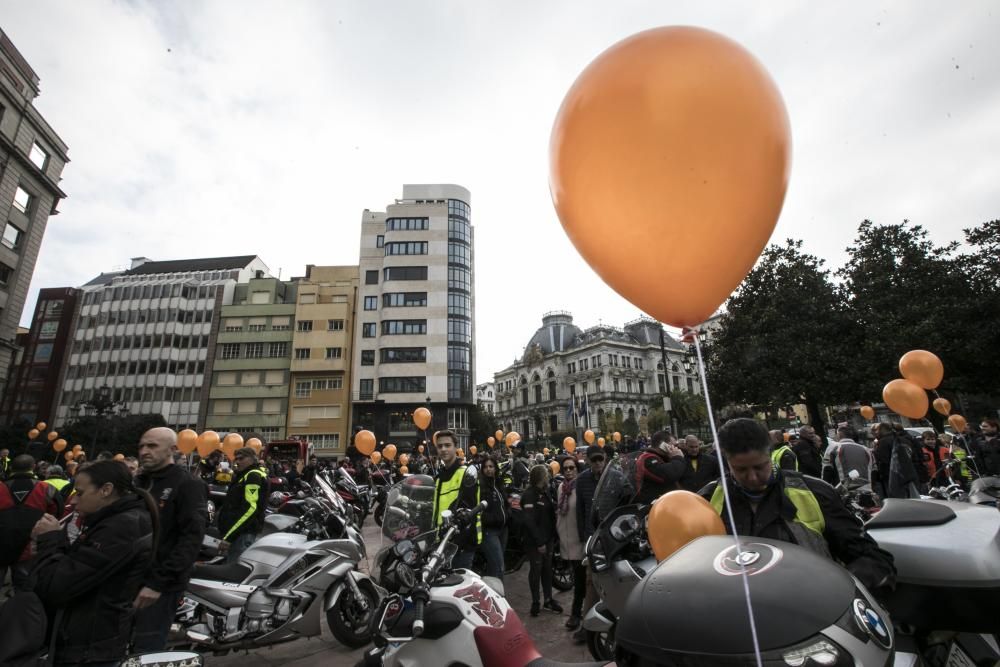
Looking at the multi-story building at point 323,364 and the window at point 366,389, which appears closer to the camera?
the multi-story building at point 323,364

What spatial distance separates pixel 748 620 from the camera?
1152 millimetres

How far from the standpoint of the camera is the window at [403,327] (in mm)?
43750

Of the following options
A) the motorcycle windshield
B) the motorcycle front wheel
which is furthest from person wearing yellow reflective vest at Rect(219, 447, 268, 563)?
the motorcycle windshield

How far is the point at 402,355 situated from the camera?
Answer: 4328cm

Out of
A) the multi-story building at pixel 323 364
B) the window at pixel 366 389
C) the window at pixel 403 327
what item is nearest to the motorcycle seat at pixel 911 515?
the window at pixel 403 327

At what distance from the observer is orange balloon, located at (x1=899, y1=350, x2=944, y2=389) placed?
7.71 metres

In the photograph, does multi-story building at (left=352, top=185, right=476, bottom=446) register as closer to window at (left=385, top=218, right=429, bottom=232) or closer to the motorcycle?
A: window at (left=385, top=218, right=429, bottom=232)

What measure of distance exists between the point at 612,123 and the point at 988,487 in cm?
505

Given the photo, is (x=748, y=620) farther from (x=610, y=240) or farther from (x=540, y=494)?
(x=540, y=494)

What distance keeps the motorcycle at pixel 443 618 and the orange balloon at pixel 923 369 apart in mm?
8381

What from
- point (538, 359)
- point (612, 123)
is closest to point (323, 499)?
Result: point (612, 123)

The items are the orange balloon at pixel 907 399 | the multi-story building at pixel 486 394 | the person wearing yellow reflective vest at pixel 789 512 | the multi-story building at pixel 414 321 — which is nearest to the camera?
the person wearing yellow reflective vest at pixel 789 512

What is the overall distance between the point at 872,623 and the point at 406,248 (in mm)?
46348

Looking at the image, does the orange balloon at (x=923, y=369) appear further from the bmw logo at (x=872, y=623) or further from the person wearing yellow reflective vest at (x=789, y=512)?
the bmw logo at (x=872, y=623)
